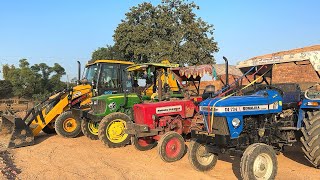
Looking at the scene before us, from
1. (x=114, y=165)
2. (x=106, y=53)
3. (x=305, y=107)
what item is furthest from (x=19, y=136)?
(x=106, y=53)

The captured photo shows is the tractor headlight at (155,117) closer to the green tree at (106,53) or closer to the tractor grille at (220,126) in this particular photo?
the tractor grille at (220,126)

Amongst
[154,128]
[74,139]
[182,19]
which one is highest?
[182,19]

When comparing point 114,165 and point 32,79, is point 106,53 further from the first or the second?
point 114,165

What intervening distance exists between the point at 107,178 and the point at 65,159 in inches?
85.8

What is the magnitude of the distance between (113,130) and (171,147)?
2.31 m

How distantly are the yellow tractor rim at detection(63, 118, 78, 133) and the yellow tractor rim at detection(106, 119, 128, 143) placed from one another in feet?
8.44

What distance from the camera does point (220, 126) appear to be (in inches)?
230

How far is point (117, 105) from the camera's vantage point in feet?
32.9

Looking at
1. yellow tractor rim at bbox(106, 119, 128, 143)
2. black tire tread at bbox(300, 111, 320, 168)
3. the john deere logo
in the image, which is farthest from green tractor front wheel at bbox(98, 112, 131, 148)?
black tire tread at bbox(300, 111, 320, 168)

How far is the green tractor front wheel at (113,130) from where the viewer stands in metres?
9.18

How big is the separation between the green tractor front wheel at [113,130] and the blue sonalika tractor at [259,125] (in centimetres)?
334

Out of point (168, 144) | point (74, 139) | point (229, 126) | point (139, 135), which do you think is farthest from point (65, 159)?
point (229, 126)

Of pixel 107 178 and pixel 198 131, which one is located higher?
pixel 198 131

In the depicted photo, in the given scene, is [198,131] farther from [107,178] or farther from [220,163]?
[107,178]
